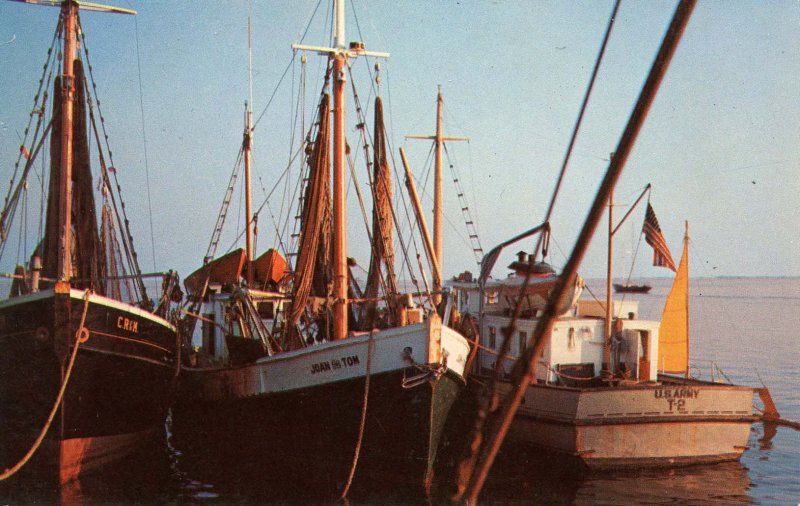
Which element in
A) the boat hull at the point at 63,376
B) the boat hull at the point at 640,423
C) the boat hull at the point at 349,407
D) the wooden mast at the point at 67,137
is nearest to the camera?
the boat hull at the point at 63,376

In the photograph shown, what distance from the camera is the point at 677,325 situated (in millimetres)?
19609

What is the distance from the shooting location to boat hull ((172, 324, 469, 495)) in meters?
13.0

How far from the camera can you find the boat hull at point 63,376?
12.2 meters

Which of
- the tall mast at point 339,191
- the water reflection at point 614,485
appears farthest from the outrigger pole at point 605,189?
the tall mast at point 339,191

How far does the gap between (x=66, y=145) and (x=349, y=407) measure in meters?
7.80

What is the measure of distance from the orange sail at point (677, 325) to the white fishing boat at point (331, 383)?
25.9 ft

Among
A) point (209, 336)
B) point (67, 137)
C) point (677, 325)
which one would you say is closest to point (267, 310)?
point (209, 336)

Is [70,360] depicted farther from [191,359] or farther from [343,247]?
[191,359]

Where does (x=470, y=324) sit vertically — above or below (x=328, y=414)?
above

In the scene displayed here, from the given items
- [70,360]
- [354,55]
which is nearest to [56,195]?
[70,360]

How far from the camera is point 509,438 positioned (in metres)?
17.4

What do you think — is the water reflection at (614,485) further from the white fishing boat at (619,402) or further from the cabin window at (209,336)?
the cabin window at (209,336)

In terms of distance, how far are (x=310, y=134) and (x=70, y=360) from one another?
8813 millimetres

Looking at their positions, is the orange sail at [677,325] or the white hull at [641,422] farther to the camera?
the orange sail at [677,325]
